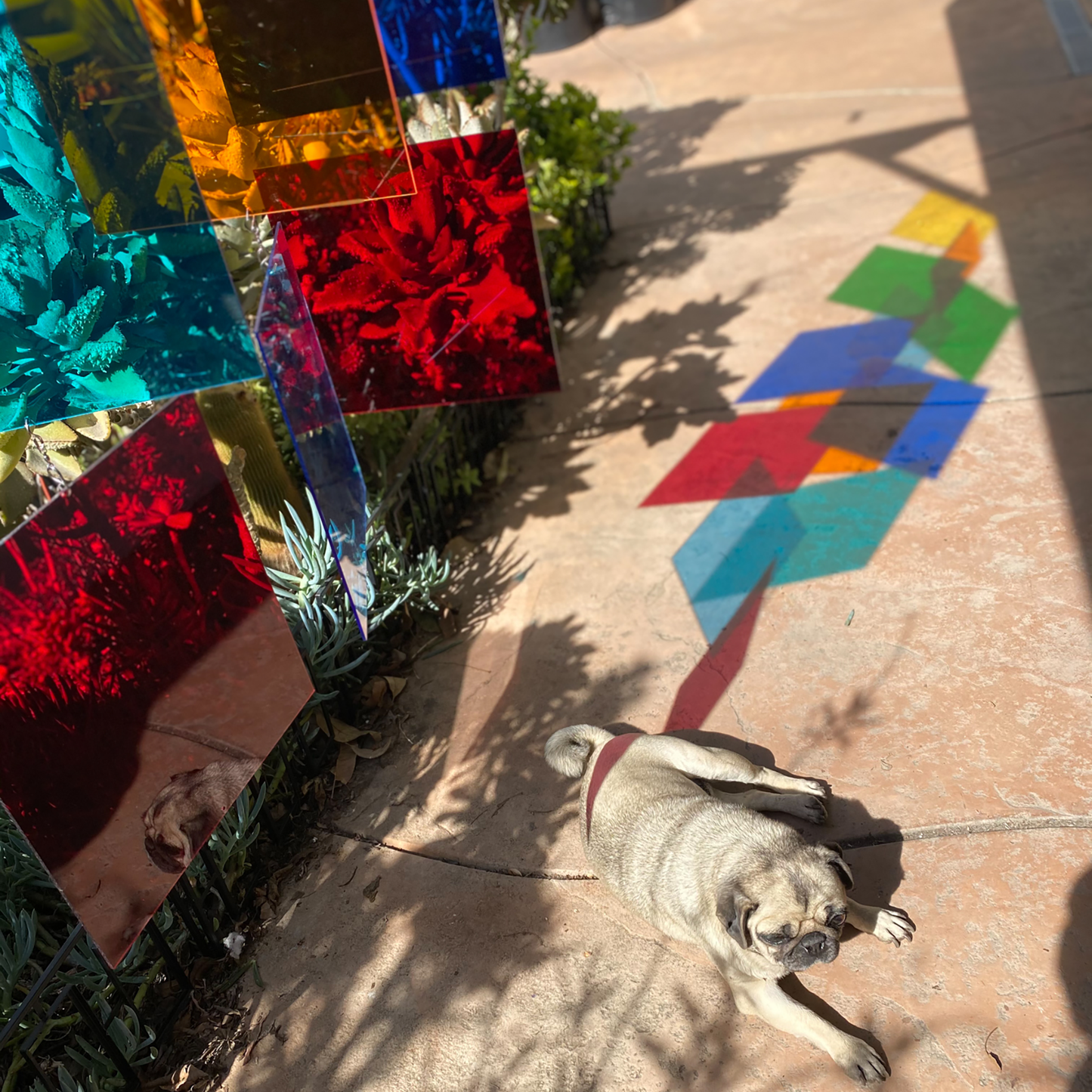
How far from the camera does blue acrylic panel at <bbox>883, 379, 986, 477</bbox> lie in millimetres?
4785

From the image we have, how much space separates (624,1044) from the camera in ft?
9.53

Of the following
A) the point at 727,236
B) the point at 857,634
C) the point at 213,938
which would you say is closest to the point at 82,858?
the point at 213,938

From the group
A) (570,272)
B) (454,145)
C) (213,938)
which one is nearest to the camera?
(213,938)

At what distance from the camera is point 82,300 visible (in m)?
2.81

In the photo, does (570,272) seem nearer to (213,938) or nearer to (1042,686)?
(1042,686)

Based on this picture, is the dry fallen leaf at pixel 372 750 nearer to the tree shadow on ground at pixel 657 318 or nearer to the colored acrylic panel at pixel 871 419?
the tree shadow on ground at pixel 657 318

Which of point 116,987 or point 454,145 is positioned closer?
point 116,987

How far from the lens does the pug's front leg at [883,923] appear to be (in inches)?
114

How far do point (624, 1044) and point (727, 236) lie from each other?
6073mm

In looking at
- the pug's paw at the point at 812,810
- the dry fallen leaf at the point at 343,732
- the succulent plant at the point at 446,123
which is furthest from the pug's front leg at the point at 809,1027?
the succulent plant at the point at 446,123

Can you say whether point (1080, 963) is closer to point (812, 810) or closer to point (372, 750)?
point (812, 810)

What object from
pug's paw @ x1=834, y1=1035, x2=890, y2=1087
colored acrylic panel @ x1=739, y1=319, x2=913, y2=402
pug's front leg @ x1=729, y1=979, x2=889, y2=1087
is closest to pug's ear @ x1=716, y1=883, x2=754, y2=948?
pug's front leg @ x1=729, y1=979, x2=889, y2=1087

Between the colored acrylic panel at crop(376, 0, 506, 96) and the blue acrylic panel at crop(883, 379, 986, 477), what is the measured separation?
271 centimetres

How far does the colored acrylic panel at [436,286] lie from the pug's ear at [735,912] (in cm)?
224
